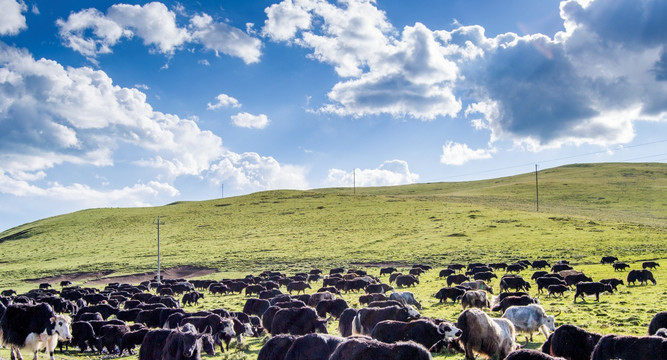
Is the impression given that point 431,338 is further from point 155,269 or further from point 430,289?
point 155,269

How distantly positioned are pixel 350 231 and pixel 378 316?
65400 millimetres

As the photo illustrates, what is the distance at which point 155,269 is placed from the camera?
6131cm

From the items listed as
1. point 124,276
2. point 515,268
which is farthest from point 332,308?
point 124,276

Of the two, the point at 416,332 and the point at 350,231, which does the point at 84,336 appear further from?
the point at 350,231

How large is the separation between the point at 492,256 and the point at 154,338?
1941 inches

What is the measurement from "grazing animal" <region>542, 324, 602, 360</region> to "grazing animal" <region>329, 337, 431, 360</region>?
4176mm

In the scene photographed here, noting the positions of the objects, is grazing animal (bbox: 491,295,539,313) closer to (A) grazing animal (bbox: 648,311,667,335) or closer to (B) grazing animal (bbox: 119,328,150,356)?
(A) grazing animal (bbox: 648,311,667,335)

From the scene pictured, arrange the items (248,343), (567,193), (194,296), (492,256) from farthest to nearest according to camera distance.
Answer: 1. (567,193)
2. (492,256)
3. (194,296)
4. (248,343)

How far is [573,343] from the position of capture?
40.5 feet

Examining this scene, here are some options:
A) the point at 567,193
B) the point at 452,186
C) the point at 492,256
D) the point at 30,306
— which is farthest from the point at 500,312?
the point at 452,186

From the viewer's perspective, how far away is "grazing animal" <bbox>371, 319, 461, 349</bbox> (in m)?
14.2

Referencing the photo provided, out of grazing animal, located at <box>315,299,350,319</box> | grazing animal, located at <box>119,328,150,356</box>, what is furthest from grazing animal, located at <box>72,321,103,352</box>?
grazing animal, located at <box>315,299,350,319</box>

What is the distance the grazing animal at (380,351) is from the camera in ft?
34.6

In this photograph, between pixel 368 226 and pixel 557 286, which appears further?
pixel 368 226
